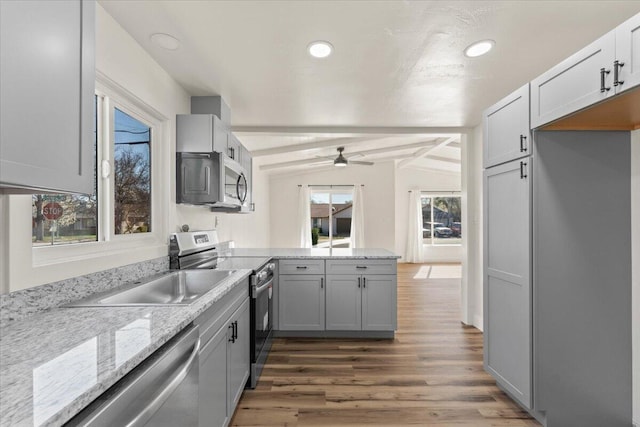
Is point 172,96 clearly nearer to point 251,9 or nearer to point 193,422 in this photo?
point 251,9

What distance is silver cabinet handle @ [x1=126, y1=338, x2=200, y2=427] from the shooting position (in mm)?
924

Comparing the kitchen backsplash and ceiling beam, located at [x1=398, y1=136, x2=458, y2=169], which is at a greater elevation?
ceiling beam, located at [x1=398, y1=136, x2=458, y2=169]

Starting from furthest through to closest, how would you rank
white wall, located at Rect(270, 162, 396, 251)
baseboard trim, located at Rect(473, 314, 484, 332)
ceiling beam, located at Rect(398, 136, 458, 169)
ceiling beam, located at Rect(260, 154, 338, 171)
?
1. white wall, located at Rect(270, 162, 396, 251)
2. ceiling beam, located at Rect(260, 154, 338, 171)
3. ceiling beam, located at Rect(398, 136, 458, 169)
4. baseboard trim, located at Rect(473, 314, 484, 332)

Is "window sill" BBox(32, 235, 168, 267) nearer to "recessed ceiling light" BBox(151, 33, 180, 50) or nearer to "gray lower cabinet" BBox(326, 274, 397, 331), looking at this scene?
"recessed ceiling light" BBox(151, 33, 180, 50)

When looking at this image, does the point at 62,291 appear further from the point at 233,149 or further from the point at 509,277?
the point at 509,277

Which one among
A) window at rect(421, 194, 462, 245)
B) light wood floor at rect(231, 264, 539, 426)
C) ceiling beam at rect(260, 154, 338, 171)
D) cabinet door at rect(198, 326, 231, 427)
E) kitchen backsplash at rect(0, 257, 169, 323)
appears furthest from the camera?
window at rect(421, 194, 462, 245)

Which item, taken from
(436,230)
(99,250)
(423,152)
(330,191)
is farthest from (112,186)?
(436,230)

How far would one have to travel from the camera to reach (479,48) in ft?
6.96

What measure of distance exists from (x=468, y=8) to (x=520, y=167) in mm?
958

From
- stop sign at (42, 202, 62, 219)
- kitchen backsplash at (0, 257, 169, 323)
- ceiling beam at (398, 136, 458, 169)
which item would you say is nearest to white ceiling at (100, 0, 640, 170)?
stop sign at (42, 202, 62, 219)

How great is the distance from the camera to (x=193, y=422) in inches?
52.1

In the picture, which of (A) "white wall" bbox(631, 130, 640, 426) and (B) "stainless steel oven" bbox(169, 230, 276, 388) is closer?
(A) "white wall" bbox(631, 130, 640, 426)

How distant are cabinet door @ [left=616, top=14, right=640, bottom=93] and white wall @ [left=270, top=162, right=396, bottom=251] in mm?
7107

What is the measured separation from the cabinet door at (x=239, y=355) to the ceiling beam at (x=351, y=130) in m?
2.20
